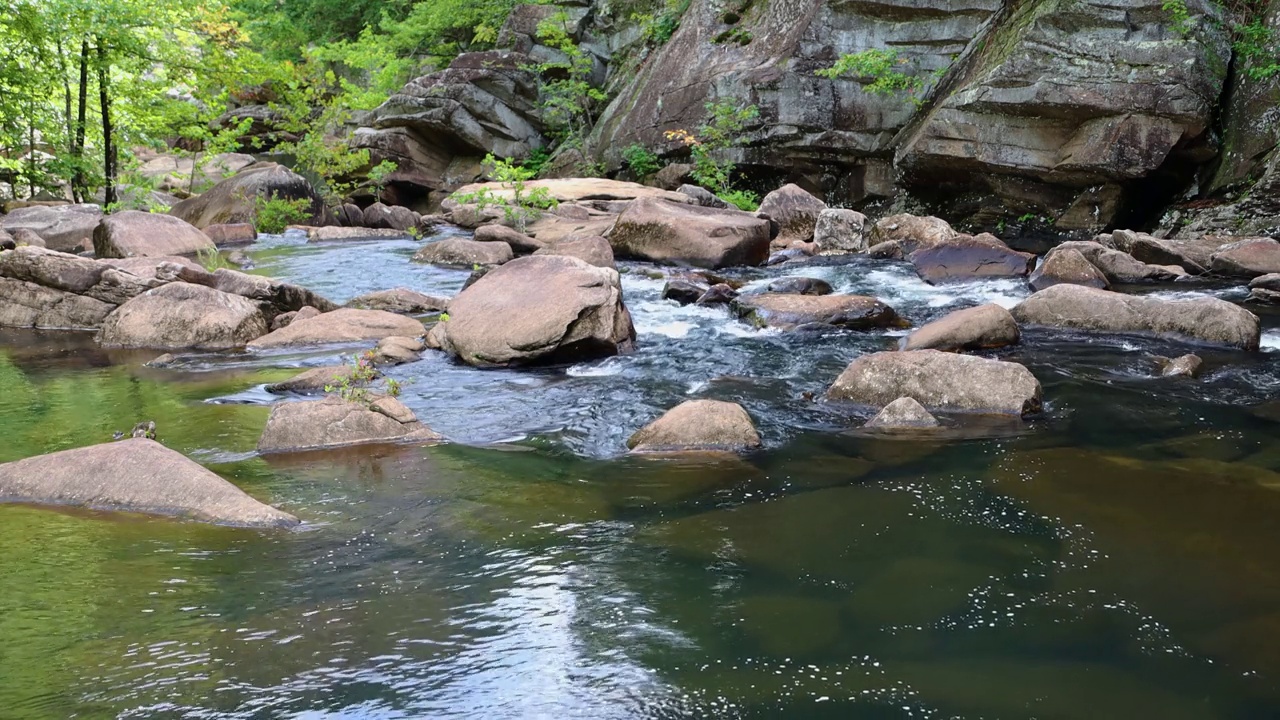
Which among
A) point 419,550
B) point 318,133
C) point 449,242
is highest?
point 318,133

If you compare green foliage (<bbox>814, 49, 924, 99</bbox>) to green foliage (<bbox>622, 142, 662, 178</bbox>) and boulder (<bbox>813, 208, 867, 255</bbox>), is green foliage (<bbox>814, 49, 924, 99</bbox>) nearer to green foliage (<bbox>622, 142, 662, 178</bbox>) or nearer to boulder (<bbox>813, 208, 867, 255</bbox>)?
boulder (<bbox>813, 208, 867, 255</bbox>)

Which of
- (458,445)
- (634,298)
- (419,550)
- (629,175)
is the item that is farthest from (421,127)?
(419,550)

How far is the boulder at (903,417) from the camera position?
240 inches

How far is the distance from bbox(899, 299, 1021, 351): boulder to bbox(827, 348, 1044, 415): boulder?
4.76ft

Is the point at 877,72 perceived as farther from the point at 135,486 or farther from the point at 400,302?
→ the point at 135,486

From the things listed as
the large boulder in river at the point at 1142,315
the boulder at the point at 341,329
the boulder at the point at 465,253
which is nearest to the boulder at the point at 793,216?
the boulder at the point at 465,253

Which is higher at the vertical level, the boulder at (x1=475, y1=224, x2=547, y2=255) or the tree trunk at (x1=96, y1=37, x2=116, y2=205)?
the tree trunk at (x1=96, y1=37, x2=116, y2=205)

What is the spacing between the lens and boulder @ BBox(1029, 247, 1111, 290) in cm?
1167

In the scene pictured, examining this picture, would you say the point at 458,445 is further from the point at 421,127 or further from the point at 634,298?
the point at 421,127

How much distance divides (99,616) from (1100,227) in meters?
16.1

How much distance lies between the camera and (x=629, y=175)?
22.2 metres

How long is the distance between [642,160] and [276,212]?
7.99 m

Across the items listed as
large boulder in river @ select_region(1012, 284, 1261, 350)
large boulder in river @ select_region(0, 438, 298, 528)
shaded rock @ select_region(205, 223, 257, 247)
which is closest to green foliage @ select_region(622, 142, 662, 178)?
shaded rock @ select_region(205, 223, 257, 247)

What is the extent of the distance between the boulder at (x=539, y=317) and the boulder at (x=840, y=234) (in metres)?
7.20
